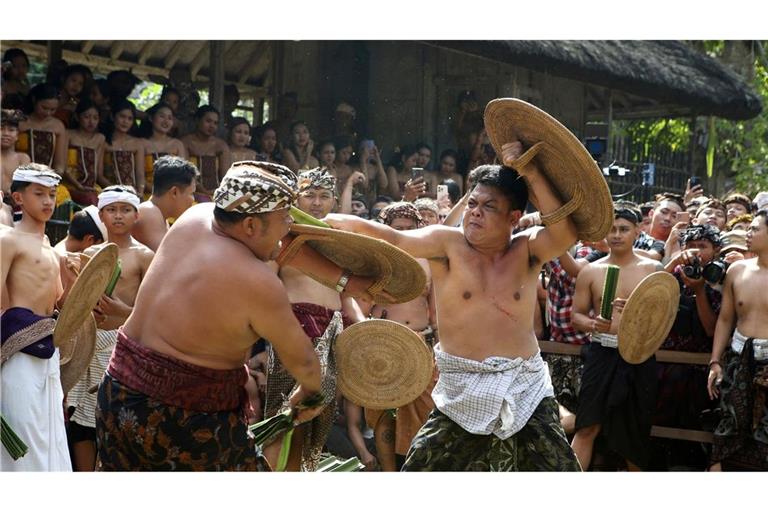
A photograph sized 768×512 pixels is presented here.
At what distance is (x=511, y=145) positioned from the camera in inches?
195

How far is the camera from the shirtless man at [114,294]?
6.65m

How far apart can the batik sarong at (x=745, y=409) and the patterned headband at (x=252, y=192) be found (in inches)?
163

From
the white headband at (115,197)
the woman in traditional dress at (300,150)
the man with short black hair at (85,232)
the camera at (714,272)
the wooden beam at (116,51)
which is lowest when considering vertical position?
the camera at (714,272)

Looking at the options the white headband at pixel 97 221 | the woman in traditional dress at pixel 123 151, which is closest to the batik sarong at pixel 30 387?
the white headband at pixel 97 221

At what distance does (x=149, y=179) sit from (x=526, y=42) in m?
5.02

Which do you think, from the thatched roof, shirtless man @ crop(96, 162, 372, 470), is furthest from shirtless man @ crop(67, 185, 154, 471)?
the thatched roof

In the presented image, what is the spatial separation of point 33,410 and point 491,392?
8.58ft

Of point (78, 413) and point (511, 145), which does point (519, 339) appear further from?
point (78, 413)

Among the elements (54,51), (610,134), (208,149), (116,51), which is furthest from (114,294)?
(610,134)

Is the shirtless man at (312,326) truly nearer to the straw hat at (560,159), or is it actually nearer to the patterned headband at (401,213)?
the patterned headband at (401,213)

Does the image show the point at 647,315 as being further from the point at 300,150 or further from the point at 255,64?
the point at 255,64

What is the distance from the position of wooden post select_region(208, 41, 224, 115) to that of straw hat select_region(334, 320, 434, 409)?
6.76m

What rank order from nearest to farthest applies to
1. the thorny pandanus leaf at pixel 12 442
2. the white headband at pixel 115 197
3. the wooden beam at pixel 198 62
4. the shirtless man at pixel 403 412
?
the thorny pandanus leaf at pixel 12 442 → the white headband at pixel 115 197 → the shirtless man at pixel 403 412 → the wooden beam at pixel 198 62

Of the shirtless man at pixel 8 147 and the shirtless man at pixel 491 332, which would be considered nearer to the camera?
the shirtless man at pixel 491 332
